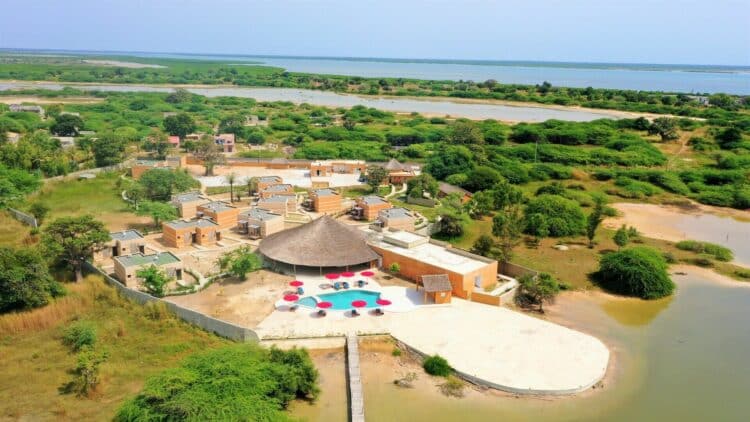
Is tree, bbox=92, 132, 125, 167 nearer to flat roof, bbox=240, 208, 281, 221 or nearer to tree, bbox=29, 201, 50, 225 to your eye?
tree, bbox=29, 201, 50, 225

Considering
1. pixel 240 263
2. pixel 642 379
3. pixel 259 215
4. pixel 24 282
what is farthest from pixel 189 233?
pixel 642 379

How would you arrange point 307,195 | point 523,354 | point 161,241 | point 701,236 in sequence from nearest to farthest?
point 523,354 → point 161,241 → point 701,236 → point 307,195

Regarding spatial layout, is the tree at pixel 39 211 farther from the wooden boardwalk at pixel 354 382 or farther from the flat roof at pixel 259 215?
the wooden boardwalk at pixel 354 382

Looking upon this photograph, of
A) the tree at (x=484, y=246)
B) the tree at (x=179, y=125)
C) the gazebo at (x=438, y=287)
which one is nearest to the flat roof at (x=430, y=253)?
the gazebo at (x=438, y=287)

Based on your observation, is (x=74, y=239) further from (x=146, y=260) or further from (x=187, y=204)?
(x=187, y=204)

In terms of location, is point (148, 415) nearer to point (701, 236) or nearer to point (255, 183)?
point (255, 183)

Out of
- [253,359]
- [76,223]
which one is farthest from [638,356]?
[76,223]
